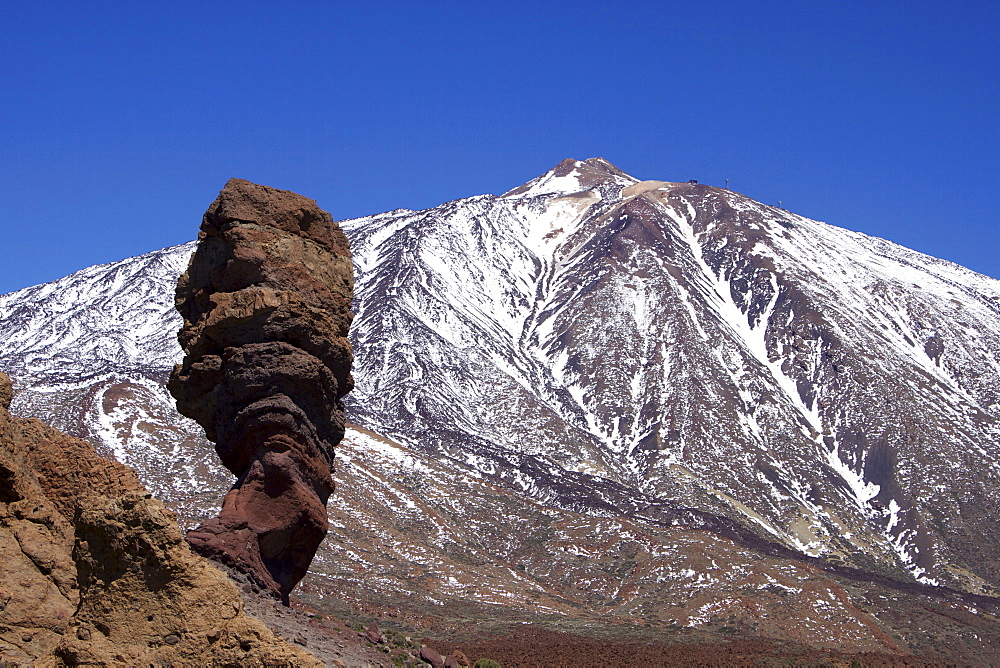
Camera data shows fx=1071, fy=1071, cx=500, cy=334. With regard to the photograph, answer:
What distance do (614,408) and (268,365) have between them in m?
121

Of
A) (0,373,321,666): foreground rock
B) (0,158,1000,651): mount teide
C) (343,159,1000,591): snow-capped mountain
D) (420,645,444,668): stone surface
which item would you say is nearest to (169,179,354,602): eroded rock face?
(420,645,444,668): stone surface

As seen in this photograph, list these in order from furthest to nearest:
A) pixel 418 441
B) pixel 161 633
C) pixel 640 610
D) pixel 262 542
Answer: pixel 418 441 → pixel 640 610 → pixel 262 542 → pixel 161 633

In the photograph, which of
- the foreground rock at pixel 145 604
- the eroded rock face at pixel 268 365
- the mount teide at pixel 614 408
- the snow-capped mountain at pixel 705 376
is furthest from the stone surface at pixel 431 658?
the snow-capped mountain at pixel 705 376

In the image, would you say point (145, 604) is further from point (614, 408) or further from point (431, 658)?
point (614, 408)

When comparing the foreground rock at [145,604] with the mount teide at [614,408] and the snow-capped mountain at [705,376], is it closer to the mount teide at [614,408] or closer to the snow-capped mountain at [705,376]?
the mount teide at [614,408]

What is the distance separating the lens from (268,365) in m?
22.4

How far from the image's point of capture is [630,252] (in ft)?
595

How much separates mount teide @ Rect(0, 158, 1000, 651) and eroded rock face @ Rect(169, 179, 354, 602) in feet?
104

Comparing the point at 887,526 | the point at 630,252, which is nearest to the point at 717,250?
the point at 630,252

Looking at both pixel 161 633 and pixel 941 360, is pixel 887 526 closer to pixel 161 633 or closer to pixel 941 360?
pixel 941 360

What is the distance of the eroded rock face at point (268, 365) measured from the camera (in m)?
22.0

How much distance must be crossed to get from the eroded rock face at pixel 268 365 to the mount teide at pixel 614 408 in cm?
3169

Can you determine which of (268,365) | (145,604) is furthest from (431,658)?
(145,604)

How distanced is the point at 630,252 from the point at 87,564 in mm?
172853
